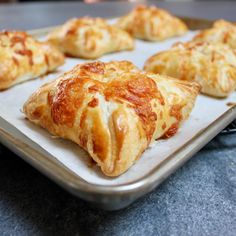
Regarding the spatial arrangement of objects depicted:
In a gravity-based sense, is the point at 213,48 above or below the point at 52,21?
above

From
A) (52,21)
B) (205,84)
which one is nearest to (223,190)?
(205,84)

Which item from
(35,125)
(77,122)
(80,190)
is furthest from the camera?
(35,125)

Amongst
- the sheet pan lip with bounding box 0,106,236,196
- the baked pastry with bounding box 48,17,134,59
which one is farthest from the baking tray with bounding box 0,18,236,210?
the baked pastry with bounding box 48,17,134,59

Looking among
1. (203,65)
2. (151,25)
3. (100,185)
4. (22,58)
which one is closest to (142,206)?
(100,185)

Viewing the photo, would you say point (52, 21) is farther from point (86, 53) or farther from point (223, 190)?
point (223, 190)

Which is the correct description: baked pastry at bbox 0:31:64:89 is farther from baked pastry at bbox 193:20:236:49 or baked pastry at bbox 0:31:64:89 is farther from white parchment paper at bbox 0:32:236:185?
baked pastry at bbox 193:20:236:49

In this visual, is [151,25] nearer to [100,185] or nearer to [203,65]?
[203,65]

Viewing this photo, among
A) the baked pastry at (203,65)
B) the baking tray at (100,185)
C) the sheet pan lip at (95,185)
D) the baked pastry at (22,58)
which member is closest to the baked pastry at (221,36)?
the baked pastry at (203,65)
